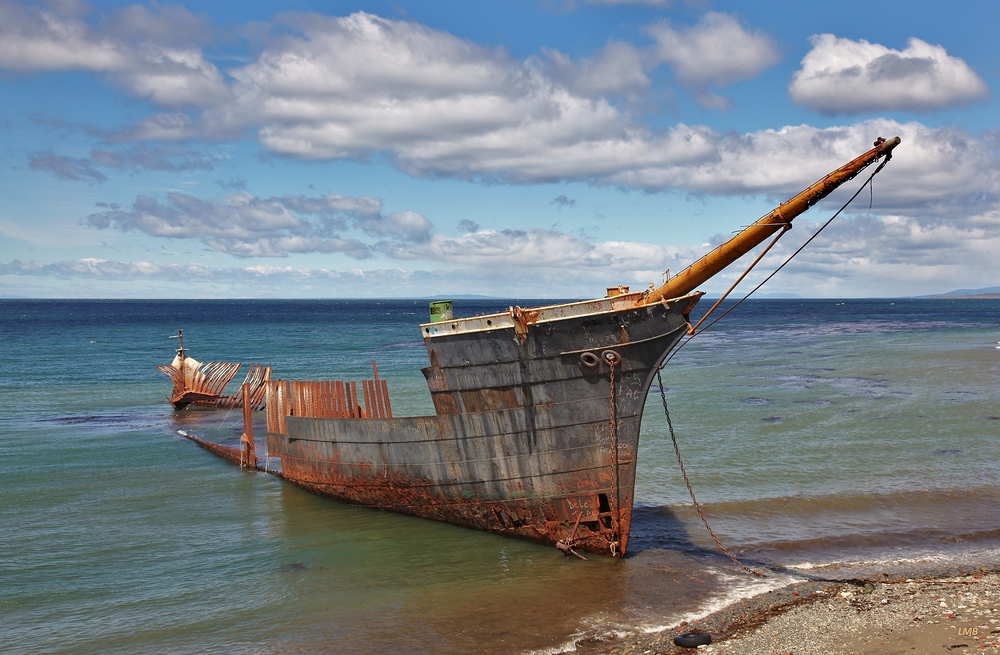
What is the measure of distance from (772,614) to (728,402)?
21.3m

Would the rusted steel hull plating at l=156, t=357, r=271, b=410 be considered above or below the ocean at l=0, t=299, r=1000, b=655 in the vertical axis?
above

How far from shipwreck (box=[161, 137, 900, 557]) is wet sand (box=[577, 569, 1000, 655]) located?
3074 millimetres

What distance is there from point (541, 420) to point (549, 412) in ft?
0.73

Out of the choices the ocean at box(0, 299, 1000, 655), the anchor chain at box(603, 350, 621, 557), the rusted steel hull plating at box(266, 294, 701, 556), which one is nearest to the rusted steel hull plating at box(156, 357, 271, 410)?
the ocean at box(0, 299, 1000, 655)

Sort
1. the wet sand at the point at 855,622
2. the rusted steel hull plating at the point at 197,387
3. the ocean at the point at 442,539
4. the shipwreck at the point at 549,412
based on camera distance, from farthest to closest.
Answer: the rusted steel hull plating at the point at 197,387, the shipwreck at the point at 549,412, the ocean at the point at 442,539, the wet sand at the point at 855,622

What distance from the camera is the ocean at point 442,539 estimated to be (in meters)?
11.9

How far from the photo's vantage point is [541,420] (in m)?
14.0

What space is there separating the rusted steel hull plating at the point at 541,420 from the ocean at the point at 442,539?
69cm

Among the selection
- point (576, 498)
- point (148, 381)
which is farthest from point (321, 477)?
point (148, 381)

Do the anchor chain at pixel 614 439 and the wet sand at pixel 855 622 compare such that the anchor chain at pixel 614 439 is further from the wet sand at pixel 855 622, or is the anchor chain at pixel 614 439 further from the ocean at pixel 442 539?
the wet sand at pixel 855 622

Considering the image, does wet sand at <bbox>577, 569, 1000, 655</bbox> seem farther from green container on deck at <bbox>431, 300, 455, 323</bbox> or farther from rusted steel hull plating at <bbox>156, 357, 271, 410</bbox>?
rusted steel hull plating at <bbox>156, 357, 271, 410</bbox>

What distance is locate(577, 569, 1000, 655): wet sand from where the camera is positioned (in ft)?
32.1

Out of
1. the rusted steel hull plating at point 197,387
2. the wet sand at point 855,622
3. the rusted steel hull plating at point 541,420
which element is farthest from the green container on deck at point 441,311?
the rusted steel hull plating at point 197,387

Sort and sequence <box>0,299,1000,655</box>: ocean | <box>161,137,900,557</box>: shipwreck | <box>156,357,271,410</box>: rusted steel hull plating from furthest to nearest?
<box>156,357,271,410</box>: rusted steel hull plating < <box>161,137,900,557</box>: shipwreck < <box>0,299,1000,655</box>: ocean
